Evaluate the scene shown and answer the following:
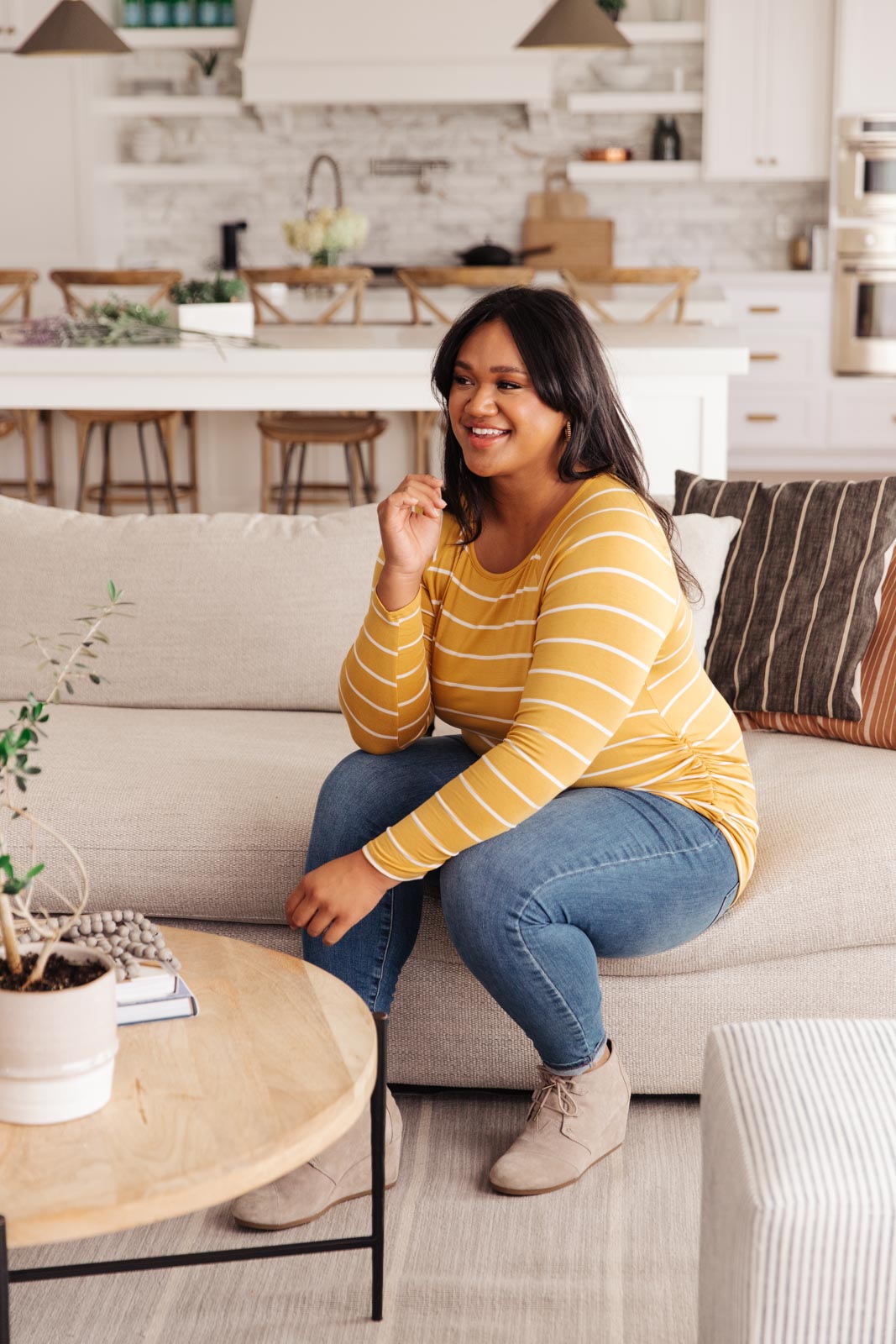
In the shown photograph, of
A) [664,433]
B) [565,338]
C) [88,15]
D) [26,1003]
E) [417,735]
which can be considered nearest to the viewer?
[26,1003]

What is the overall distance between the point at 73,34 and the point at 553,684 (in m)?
3.74

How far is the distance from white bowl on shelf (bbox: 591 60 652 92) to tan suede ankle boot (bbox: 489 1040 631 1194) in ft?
19.5

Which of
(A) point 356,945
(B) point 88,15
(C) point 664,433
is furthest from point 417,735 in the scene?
(B) point 88,15

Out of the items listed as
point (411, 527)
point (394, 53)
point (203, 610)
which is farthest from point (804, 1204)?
point (394, 53)

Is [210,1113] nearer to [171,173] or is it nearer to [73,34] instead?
[73,34]

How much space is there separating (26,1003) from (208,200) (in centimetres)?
651

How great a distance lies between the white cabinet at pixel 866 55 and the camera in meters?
6.21

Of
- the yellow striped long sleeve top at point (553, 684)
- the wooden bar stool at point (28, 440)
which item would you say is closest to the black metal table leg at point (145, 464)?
the wooden bar stool at point (28, 440)

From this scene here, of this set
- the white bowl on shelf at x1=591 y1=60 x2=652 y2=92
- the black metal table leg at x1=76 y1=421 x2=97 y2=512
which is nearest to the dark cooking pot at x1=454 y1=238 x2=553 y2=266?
the white bowl on shelf at x1=591 y1=60 x2=652 y2=92

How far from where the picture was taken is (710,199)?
270 inches

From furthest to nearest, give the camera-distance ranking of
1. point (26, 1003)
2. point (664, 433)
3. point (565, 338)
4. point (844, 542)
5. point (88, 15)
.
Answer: point (88, 15)
point (664, 433)
point (844, 542)
point (565, 338)
point (26, 1003)

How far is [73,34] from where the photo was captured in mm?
4434

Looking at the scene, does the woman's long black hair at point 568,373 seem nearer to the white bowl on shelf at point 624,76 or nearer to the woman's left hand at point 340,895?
the woman's left hand at point 340,895

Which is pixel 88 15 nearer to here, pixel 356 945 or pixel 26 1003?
pixel 356 945
